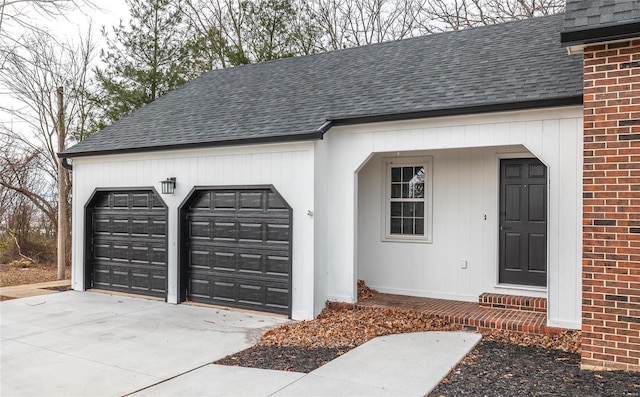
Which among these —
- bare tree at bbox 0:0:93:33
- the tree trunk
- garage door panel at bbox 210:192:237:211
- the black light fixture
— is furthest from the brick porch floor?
the tree trunk

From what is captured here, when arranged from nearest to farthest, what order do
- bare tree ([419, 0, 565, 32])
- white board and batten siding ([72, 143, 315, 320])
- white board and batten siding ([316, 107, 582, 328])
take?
white board and batten siding ([316, 107, 582, 328]) → white board and batten siding ([72, 143, 315, 320]) → bare tree ([419, 0, 565, 32])

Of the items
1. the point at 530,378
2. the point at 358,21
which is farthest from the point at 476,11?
the point at 530,378

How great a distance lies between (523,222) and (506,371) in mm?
3253

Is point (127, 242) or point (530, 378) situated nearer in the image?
point (530, 378)

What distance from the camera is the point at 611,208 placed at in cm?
484

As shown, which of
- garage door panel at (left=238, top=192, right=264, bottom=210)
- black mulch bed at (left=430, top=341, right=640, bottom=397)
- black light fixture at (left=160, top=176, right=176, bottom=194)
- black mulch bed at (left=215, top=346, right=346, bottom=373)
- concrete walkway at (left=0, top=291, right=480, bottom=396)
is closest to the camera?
black mulch bed at (left=430, top=341, right=640, bottom=397)

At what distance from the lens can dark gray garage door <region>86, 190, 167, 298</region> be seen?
30.2ft

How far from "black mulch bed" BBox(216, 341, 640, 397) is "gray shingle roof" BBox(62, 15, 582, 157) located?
10.0 feet

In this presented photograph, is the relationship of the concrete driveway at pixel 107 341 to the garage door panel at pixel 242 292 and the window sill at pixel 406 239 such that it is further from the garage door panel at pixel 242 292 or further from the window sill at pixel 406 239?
the window sill at pixel 406 239

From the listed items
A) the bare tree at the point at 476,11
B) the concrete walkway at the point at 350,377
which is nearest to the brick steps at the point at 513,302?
the concrete walkway at the point at 350,377

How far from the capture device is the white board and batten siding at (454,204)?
613 cm

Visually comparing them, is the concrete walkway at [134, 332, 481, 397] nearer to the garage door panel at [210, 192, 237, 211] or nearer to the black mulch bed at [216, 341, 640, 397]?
the black mulch bed at [216, 341, 640, 397]

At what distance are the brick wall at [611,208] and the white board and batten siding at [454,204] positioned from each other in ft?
3.87

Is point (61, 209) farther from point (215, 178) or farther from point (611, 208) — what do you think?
point (611, 208)
